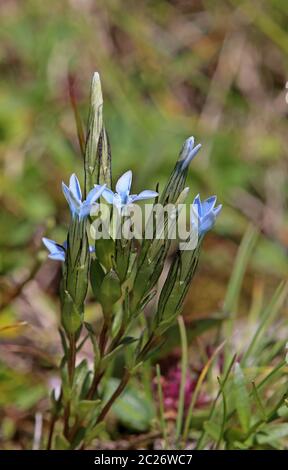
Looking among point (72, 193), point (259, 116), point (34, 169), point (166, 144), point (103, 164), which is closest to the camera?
point (72, 193)

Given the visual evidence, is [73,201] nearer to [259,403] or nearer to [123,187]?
[123,187]

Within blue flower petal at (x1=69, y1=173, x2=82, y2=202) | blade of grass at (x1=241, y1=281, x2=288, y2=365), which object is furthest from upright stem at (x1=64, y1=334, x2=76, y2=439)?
blade of grass at (x1=241, y1=281, x2=288, y2=365)

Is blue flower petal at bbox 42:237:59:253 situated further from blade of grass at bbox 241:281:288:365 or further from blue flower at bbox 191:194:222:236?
blade of grass at bbox 241:281:288:365

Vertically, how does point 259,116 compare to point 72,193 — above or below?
above

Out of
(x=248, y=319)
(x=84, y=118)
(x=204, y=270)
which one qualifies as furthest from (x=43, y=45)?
(x=248, y=319)

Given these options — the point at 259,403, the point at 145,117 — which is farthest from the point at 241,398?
the point at 145,117

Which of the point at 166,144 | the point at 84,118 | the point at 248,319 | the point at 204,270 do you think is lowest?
the point at 248,319

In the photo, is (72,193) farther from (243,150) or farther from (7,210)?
(243,150)
